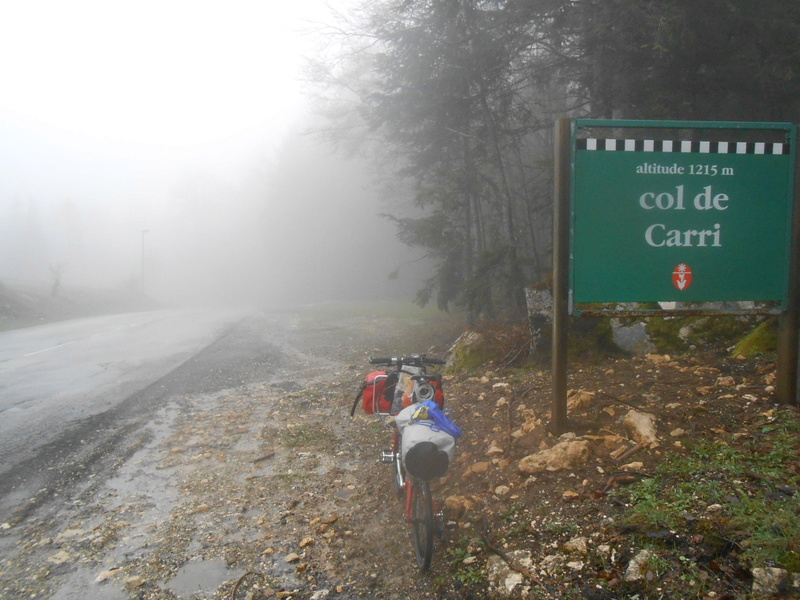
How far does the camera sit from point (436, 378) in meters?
4.62

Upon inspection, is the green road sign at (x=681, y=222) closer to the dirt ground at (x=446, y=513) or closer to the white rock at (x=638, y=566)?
the dirt ground at (x=446, y=513)

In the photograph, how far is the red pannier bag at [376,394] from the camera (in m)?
5.04

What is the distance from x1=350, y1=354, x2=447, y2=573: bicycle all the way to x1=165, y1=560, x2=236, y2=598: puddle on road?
1.34 meters

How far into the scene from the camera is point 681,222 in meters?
5.02

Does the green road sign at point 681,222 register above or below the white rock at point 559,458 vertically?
above

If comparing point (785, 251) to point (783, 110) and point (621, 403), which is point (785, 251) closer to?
point (621, 403)

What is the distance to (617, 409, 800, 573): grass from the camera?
10.4 feet

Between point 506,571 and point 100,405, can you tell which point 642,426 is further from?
point 100,405

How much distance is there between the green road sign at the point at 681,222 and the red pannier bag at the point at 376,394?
72.6 inches

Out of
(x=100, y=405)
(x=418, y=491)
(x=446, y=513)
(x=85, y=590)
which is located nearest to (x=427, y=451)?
(x=418, y=491)

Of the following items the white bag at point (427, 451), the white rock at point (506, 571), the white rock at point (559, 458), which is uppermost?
the white bag at point (427, 451)

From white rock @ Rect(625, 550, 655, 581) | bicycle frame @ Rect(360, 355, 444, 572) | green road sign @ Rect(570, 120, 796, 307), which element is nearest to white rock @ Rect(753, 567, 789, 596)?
white rock @ Rect(625, 550, 655, 581)

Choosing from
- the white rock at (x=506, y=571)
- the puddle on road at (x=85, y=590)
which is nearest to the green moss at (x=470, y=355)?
the white rock at (x=506, y=571)

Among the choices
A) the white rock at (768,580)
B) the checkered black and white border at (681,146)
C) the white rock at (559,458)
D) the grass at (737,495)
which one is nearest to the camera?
the white rock at (768,580)
